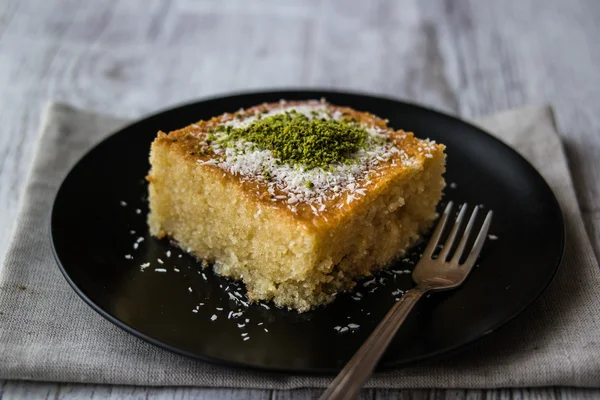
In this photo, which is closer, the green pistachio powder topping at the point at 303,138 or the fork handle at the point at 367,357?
the fork handle at the point at 367,357

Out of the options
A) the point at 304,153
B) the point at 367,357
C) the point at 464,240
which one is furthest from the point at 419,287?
the point at 304,153

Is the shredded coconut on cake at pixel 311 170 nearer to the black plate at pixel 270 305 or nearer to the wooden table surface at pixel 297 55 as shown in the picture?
the black plate at pixel 270 305

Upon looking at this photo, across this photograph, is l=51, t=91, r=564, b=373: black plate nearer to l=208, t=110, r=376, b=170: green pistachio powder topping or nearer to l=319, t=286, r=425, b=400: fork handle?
l=319, t=286, r=425, b=400: fork handle

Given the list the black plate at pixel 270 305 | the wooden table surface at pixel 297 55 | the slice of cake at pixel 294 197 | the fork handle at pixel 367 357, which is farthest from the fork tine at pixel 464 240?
the wooden table surface at pixel 297 55

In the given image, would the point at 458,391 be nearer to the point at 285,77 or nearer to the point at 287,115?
the point at 287,115

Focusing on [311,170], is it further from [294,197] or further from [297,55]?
[297,55]

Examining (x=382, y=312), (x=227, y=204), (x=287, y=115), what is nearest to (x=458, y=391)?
(x=382, y=312)

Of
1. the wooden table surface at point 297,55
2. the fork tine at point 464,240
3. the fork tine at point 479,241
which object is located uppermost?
the fork tine at point 479,241
